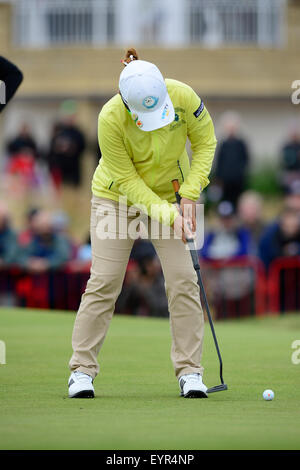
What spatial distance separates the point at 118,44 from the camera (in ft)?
82.2

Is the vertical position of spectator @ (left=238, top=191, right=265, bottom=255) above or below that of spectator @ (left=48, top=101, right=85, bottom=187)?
below

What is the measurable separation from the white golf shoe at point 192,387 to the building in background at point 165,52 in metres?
17.1

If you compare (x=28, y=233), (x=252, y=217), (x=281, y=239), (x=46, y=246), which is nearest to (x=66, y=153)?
(x=252, y=217)

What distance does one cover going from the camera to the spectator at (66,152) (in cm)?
2022

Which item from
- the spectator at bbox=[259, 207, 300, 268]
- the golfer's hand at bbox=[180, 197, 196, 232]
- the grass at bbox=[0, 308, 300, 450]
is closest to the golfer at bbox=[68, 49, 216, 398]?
the golfer's hand at bbox=[180, 197, 196, 232]

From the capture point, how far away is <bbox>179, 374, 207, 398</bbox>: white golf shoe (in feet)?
22.9

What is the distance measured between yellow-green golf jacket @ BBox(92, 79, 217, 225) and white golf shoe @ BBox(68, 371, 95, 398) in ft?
3.81

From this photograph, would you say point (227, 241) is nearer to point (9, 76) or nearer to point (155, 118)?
point (9, 76)

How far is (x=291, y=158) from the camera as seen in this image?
65.5 feet

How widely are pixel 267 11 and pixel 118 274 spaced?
19615 mm

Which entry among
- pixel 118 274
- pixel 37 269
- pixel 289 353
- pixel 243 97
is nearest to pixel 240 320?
pixel 37 269

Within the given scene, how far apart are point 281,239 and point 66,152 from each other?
20.9 ft

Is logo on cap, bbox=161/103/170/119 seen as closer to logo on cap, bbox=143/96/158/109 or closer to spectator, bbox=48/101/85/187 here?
logo on cap, bbox=143/96/158/109
